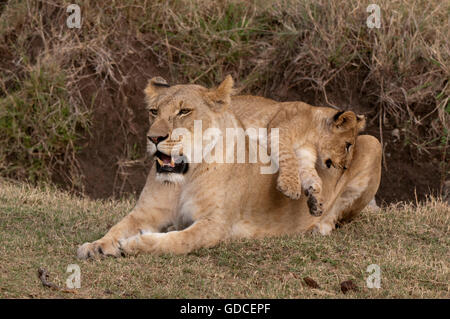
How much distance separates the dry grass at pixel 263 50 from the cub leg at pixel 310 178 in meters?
2.73

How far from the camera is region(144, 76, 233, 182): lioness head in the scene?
432 cm

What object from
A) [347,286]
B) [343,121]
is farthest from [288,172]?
[347,286]

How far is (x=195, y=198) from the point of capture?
181 inches

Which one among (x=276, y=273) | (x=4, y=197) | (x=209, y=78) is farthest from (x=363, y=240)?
(x=209, y=78)

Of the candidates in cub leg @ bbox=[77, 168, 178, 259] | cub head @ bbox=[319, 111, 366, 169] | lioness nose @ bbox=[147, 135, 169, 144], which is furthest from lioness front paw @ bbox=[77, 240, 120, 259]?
cub head @ bbox=[319, 111, 366, 169]

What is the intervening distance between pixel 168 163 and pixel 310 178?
1009 mm

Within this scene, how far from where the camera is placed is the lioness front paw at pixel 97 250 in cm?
432

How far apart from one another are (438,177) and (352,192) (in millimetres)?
2313

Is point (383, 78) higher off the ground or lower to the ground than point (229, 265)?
higher

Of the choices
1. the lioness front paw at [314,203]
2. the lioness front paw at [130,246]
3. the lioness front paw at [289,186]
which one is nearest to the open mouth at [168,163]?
the lioness front paw at [130,246]

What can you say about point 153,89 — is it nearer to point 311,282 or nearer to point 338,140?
point 338,140

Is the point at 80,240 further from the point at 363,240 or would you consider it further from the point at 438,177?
the point at 438,177

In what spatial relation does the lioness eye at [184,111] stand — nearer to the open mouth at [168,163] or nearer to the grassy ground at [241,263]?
the open mouth at [168,163]

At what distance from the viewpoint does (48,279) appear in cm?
380
